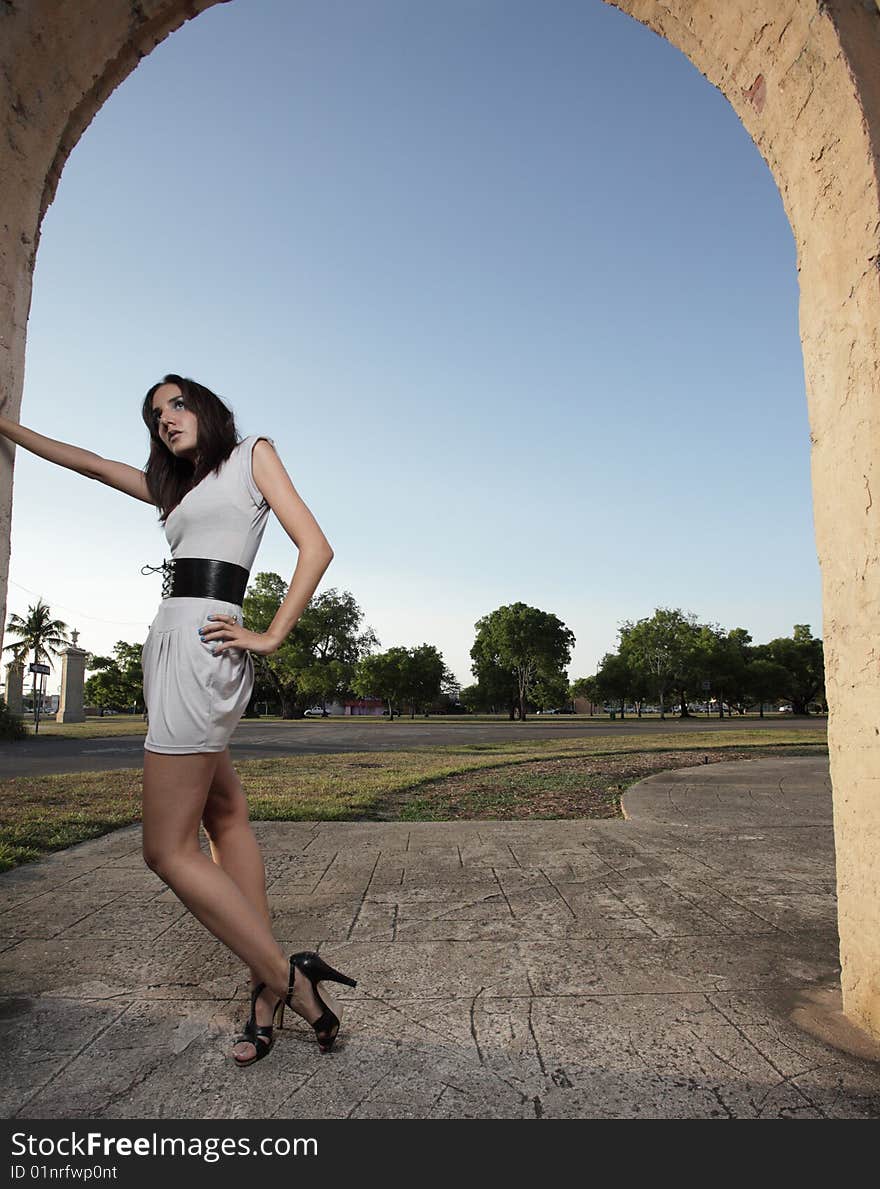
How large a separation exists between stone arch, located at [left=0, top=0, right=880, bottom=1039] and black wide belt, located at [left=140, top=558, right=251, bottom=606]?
19.9 inches

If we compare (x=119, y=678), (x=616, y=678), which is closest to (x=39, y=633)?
(x=119, y=678)

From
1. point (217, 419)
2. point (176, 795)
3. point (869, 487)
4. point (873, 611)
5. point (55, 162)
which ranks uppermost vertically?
point (55, 162)

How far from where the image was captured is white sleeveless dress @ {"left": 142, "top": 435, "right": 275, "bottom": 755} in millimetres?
1795

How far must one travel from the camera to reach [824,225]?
2320 millimetres

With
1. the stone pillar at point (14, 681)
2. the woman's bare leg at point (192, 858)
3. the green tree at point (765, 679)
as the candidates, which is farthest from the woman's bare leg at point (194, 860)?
the green tree at point (765, 679)

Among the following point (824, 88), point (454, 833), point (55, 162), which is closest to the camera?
point (824, 88)

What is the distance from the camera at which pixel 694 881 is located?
12.4 feet

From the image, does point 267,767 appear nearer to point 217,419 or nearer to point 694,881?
point 694,881

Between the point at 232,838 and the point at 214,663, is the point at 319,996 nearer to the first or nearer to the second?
the point at 232,838

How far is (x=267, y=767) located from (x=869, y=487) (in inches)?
417

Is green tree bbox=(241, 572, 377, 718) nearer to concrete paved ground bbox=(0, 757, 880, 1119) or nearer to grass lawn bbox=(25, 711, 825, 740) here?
grass lawn bbox=(25, 711, 825, 740)

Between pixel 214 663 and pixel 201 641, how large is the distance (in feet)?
0.21

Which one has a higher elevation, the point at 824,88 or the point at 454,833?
the point at 824,88
